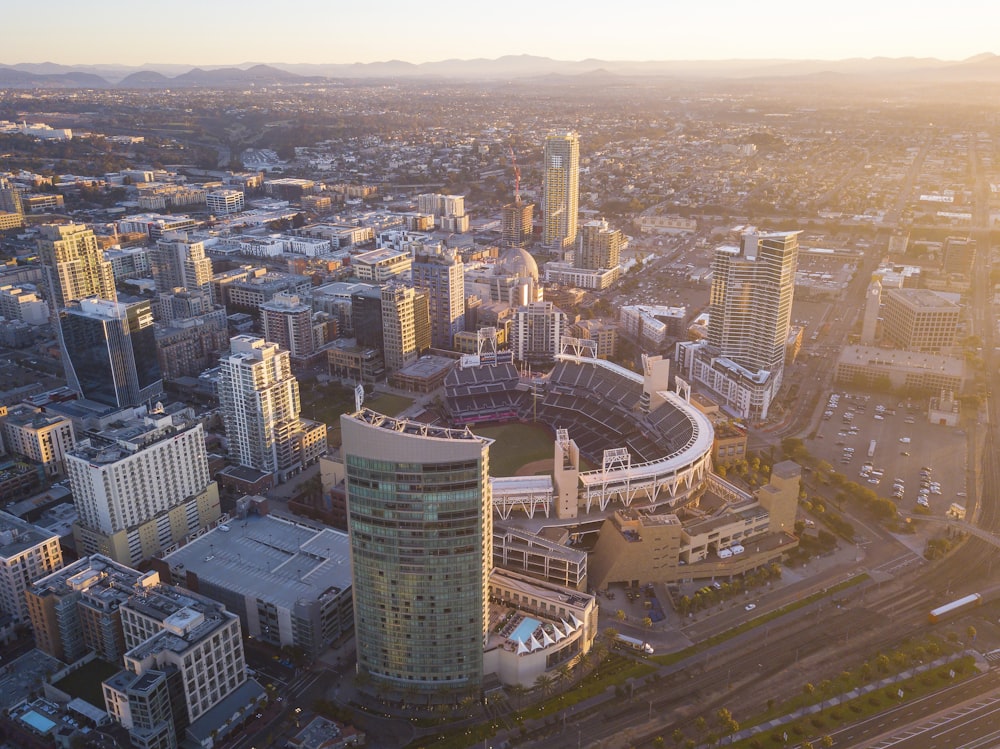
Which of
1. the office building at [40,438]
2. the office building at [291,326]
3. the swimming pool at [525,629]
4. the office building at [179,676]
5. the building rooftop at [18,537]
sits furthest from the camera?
the office building at [291,326]

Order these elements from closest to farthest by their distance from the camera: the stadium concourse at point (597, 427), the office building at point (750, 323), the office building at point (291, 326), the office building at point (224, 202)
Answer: the stadium concourse at point (597, 427) → the office building at point (750, 323) → the office building at point (291, 326) → the office building at point (224, 202)

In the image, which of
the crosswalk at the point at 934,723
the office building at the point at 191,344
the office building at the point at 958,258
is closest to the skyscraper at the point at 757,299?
the crosswalk at the point at 934,723

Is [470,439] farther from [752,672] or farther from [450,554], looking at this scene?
[752,672]

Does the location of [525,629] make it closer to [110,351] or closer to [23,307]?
[110,351]

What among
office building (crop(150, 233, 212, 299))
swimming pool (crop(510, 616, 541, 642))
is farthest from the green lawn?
office building (crop(150, 233, 212, 299))

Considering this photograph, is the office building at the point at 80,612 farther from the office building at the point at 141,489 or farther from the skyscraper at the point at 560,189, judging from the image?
the skyscraper at the point at 560,189

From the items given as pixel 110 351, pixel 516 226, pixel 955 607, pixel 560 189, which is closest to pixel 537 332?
pixel 110 351
